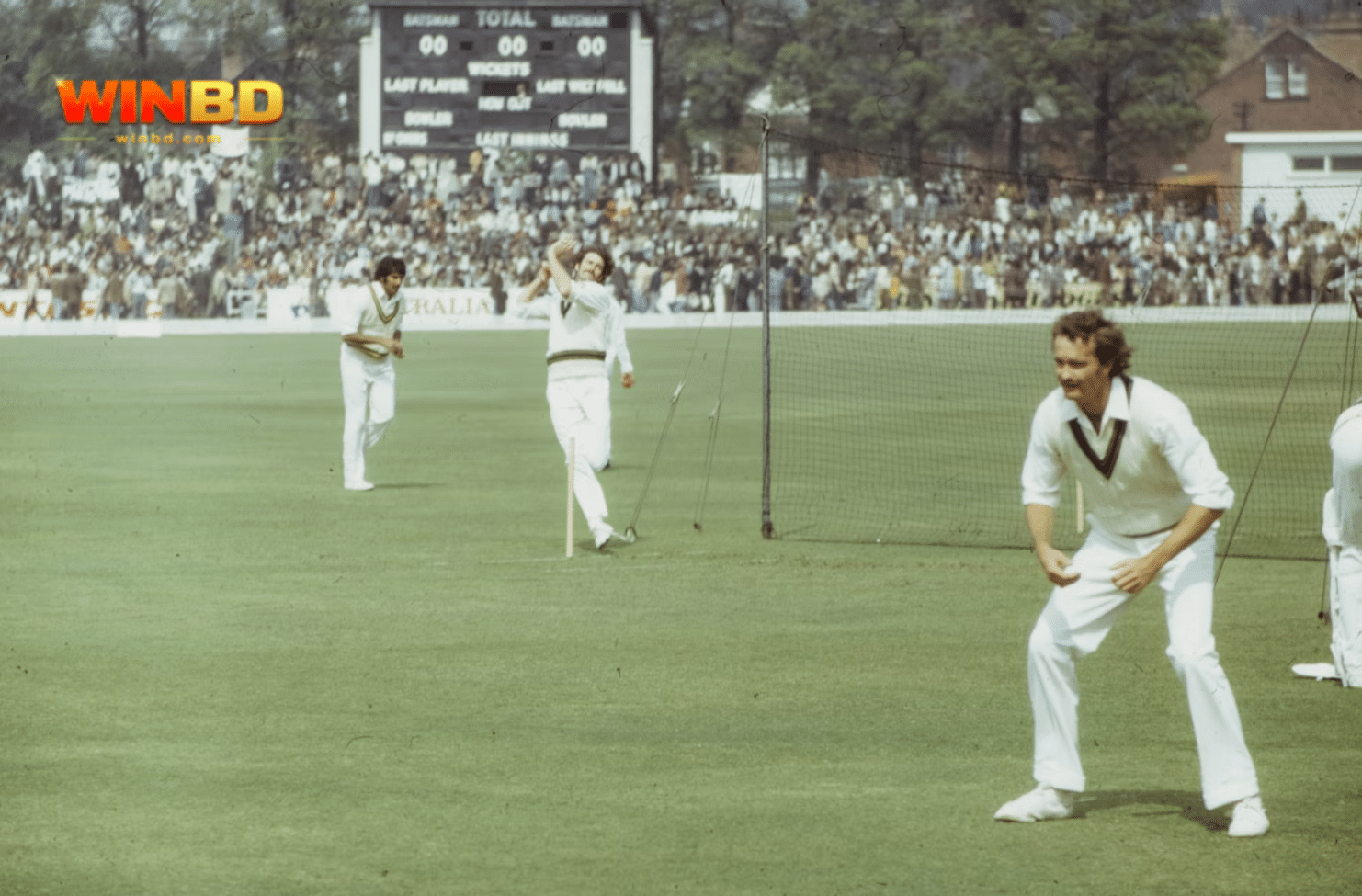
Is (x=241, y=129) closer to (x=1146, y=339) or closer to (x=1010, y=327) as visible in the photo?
(x=1010, y=327)

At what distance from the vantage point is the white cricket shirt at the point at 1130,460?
6.60 meters

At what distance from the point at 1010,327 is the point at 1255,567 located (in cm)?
3284

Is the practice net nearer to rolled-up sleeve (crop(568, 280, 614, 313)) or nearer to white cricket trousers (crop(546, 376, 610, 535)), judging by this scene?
white cricket trousers (crop(546, 376, 610, 535))

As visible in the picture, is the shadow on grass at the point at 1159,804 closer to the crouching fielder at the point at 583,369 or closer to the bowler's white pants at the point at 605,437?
the crouching fielder at the point at 583,369

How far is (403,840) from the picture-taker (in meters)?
6.68

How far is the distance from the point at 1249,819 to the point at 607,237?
49.6 metres

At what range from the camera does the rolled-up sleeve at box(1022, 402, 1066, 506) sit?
6816mm

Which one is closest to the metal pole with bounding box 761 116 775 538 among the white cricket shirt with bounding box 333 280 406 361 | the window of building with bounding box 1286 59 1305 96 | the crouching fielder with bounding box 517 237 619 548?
the crouching fielder with bounding box 517 237 619 548

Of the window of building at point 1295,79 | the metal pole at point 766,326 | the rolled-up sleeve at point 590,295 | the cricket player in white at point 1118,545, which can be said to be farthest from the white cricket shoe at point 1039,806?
the window of building at point 1295,79

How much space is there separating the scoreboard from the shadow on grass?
49302 mm

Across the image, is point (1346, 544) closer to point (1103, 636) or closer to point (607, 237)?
point (1103, 636)

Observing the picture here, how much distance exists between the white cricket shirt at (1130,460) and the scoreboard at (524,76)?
4957cm

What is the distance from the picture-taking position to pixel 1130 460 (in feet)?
21.9

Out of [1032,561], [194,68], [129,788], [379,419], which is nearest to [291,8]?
[194,68]
